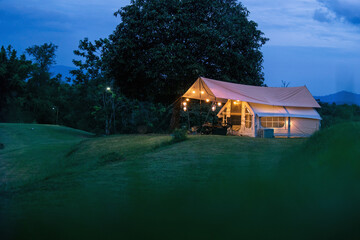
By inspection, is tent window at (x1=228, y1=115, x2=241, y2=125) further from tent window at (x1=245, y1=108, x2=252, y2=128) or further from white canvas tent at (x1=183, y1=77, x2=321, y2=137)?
tent window at (x1=245, y1=108, x2=252, y2=128)

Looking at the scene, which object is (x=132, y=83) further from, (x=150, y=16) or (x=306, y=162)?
(x=306, y=162)

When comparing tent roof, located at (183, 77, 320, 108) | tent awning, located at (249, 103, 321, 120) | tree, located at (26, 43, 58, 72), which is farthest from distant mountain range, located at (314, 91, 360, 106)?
tree, located at (26, 43, 58, 72)

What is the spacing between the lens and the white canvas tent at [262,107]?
1734 centimetres

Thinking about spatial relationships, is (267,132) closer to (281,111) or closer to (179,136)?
(281,111)

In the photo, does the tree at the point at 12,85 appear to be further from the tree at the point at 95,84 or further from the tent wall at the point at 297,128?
the tent wall at the point at 297,128

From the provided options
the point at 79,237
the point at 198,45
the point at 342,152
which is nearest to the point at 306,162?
the point at 342,152

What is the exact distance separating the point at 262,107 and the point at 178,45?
5.88 meters

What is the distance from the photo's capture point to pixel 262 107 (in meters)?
18.0

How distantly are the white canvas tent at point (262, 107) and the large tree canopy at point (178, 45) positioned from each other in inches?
88.9

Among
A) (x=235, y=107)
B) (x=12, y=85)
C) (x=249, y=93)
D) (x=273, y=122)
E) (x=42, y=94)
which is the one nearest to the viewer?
(x=249, y=93)

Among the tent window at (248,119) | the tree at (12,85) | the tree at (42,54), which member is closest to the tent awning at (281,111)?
the tent window at (248,119)

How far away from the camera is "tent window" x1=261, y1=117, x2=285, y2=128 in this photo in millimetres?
18203

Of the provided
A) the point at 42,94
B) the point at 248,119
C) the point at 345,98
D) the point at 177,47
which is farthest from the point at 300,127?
the point at 42,94

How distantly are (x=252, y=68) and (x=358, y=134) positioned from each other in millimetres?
17590
